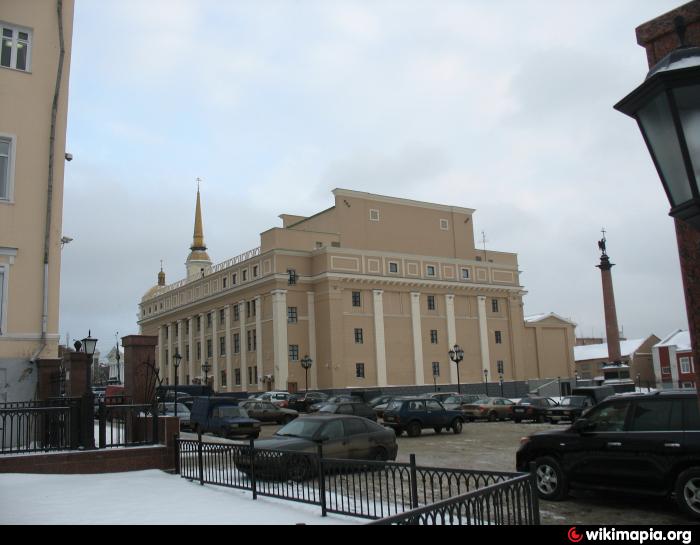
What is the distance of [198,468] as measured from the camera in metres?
12.9

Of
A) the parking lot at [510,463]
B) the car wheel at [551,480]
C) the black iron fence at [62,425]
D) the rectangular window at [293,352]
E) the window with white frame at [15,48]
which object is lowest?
the parking lot at [510,463]

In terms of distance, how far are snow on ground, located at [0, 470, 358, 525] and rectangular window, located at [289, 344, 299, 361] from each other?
4487 centimetres

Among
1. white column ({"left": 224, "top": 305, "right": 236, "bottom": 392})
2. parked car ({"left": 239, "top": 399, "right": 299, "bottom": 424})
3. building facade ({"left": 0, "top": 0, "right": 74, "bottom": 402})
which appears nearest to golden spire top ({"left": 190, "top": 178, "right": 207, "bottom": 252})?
white column ({"left": 224, "top": 305, "right": 236, "bottom": 392})

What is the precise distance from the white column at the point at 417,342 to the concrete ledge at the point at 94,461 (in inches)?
1914

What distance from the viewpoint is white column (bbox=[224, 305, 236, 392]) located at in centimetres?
6372

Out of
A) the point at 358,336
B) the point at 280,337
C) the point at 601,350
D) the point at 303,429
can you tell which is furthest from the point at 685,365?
the point at 303,429

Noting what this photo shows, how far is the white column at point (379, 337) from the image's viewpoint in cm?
5925

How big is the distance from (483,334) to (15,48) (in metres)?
55.6

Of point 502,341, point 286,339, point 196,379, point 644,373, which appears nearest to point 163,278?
point 196,379

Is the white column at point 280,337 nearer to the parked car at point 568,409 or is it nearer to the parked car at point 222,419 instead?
the parked car at point 222,419

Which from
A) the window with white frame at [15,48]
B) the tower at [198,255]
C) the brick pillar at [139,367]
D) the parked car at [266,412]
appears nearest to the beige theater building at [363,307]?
the tower at [198,255]

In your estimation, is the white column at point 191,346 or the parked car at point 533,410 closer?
the parked car at point 533,410

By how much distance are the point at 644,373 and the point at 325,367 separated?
54.9 m

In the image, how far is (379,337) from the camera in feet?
196
